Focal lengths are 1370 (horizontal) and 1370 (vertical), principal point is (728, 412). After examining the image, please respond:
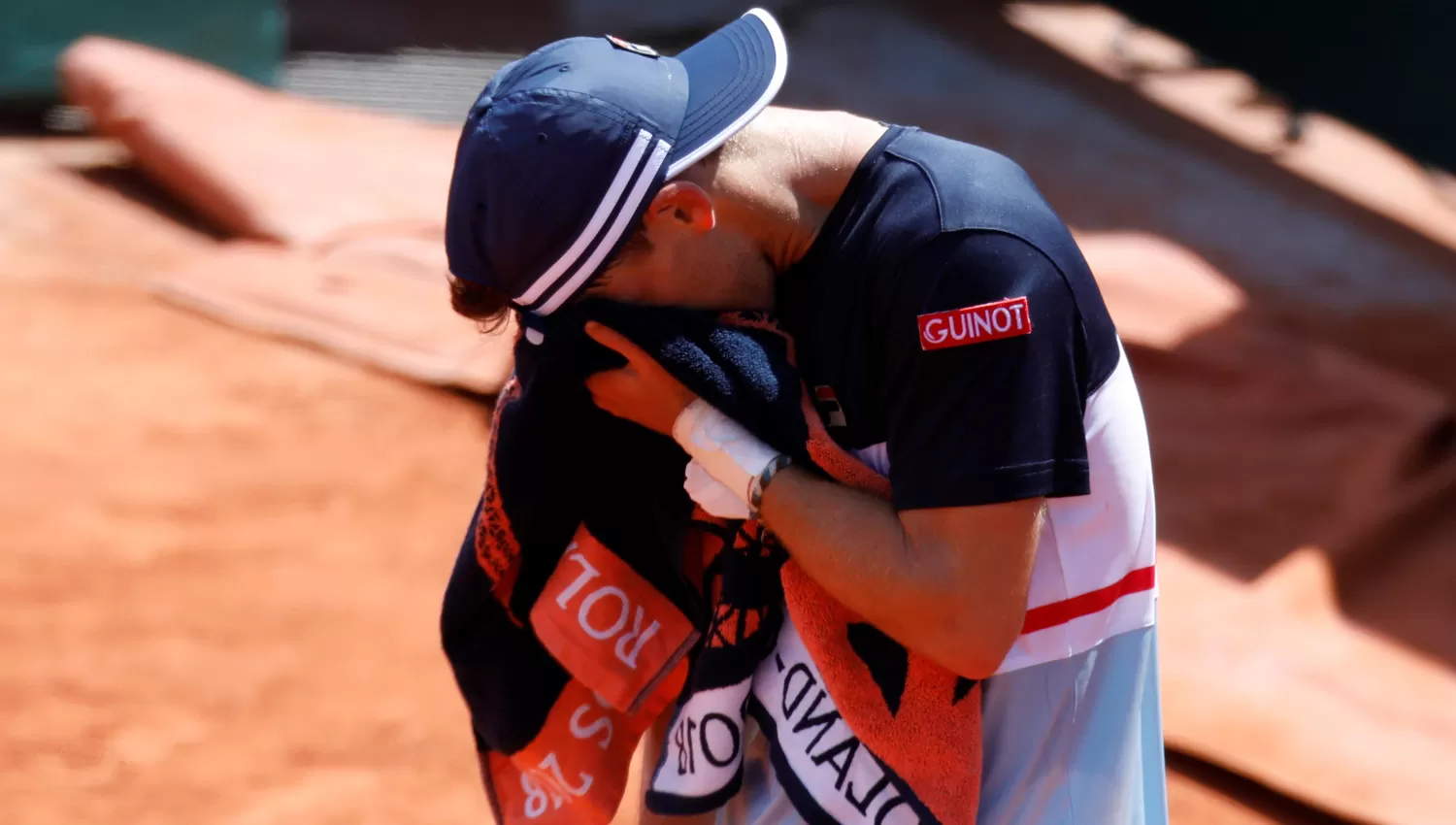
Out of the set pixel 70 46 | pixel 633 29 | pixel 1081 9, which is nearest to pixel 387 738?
pixel 70 46

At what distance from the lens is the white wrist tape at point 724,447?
4.78 ft

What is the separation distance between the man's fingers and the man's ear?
13 cm

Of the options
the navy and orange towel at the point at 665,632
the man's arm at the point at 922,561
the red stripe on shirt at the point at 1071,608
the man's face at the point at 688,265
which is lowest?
the navy and orange towel at the point at 665,632

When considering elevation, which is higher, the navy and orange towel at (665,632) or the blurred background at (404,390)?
the navy and orange towel at (665,632)

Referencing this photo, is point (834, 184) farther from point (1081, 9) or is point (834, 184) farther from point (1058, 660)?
point (1081, 9)

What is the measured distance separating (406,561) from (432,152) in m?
3.12

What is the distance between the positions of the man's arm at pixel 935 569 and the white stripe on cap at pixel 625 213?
0.35m

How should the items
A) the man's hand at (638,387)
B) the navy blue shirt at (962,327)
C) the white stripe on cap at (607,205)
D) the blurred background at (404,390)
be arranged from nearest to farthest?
1. the navy blue shirt at (962,327)
2. the white stripe on cap at (607,205)
3. the man's hand at (638,387)
4. the blurred background at (404,390)

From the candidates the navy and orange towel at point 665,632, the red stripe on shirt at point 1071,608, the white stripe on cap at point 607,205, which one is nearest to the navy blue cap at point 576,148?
the white stripe on cap at point 607,205

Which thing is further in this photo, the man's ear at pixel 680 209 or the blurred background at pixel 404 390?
the blurred background at pixel 404 390

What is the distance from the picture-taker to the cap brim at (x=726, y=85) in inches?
56.7

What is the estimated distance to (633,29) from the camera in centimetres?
884

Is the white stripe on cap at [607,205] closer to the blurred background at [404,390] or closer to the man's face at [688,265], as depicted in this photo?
the man's face at [688,265]

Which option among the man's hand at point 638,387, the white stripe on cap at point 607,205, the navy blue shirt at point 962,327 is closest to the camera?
the navy blue shirt at point 962,327
